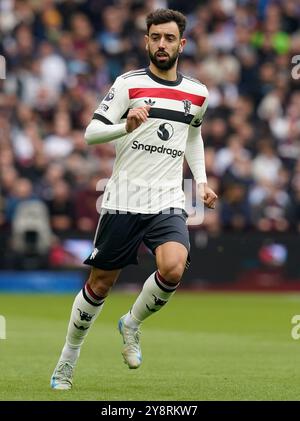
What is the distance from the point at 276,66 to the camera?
77.3 ft

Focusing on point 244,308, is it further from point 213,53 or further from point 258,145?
point 213,53

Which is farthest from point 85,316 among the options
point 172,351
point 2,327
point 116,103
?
point 2,327

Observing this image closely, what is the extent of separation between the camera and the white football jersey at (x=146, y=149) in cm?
921

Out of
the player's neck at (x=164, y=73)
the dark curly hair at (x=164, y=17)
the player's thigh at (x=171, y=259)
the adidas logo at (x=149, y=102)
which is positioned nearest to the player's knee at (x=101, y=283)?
the player's thigh at (x=171, y=259)

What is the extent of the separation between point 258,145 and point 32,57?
418 centimetres

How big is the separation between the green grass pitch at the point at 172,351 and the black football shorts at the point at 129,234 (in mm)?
918

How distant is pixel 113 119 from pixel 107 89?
44.3ft

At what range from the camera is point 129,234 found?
921 cm

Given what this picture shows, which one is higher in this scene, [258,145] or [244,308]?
[258,145]

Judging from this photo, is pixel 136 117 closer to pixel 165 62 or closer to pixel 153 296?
pixel 165 62

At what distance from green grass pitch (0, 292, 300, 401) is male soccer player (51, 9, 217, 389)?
441 mm

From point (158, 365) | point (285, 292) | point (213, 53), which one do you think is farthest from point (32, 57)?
point (158, 365)

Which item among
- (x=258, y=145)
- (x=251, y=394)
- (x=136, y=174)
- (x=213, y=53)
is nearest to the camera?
(x=251, y=394)

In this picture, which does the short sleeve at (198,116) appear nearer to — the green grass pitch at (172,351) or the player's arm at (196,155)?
the player's arm at (196,155)
